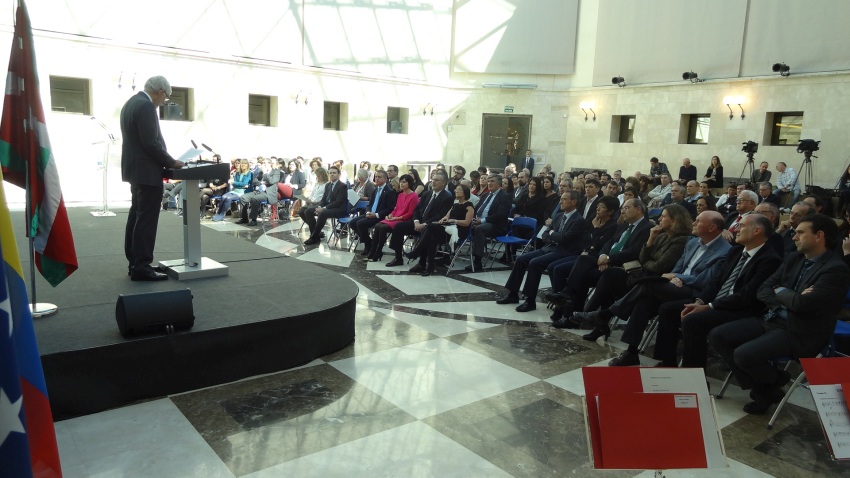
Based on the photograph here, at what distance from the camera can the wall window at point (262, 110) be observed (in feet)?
59.9

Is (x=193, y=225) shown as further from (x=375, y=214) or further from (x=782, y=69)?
(x=782, y=69)

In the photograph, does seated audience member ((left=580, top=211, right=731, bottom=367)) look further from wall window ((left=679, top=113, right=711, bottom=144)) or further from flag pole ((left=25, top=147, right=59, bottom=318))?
wall window ((left=679, top=113, right=711, bottom=144))

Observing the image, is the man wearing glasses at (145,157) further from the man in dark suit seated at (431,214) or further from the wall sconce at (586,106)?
the wall sconce at (586,106)

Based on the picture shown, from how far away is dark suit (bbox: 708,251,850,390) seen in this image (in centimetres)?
370

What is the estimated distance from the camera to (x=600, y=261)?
5703 millimetres

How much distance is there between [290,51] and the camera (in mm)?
18125

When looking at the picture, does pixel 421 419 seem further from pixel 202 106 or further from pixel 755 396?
pixel 202 106

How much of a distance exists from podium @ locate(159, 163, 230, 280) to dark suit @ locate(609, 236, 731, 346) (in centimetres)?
352

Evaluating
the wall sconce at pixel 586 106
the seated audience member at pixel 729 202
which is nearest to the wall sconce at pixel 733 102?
the wall sconce at pixel 586 106

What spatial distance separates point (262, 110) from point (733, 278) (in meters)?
16.4

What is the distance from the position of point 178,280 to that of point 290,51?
572 inches

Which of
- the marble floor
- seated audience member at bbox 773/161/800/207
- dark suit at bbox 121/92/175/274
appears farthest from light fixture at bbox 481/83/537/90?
dark suit at bbox 121/92/175/274

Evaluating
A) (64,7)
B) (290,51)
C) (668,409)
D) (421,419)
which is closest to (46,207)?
(421,419)

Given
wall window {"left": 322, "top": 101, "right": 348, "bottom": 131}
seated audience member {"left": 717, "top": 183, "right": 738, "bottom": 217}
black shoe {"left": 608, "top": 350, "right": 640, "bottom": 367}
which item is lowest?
black shoe {"left": 608, "top": 350, "right": 640, "bottom": 367}
